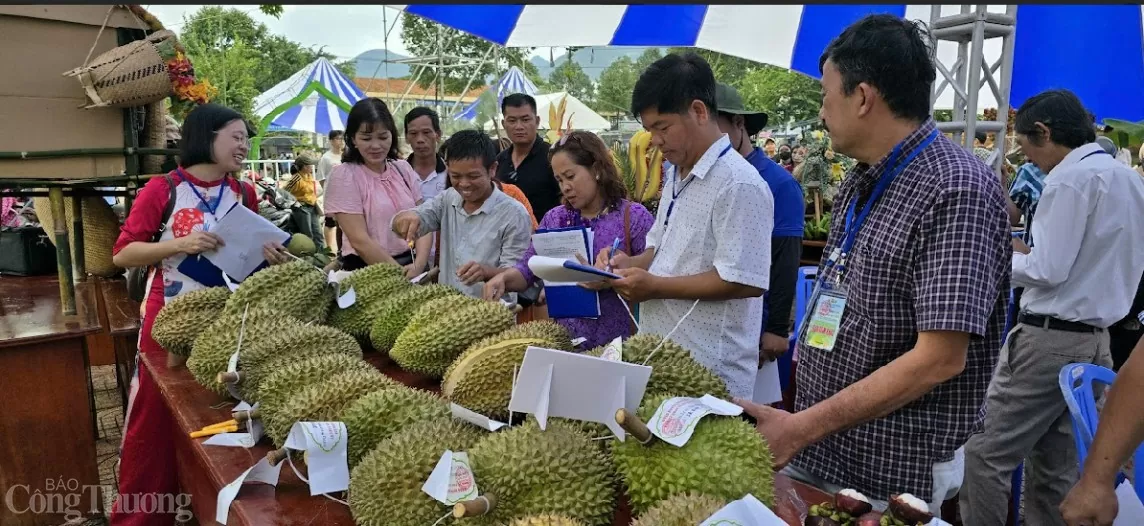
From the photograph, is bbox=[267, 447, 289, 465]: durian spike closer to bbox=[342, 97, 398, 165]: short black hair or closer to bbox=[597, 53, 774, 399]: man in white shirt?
bbox=[597, 53, 774, 399]: man in white shirt

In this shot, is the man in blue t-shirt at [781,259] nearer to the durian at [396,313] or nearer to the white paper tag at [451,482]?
the durian at [396,313]

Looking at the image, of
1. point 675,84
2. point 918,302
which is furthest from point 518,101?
point 918,302

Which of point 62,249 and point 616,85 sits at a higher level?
point 616,85

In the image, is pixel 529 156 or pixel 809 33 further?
pixel 809 33

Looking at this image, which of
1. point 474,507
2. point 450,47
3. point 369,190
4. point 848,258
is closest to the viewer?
point 474,507

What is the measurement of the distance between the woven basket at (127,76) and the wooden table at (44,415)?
4.02 feet

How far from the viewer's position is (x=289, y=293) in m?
2.88

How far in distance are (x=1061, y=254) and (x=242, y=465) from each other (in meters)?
3.38

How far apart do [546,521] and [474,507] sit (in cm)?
14

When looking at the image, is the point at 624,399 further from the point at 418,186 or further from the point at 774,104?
the point at 774,104

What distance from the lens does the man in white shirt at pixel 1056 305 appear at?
128 inches

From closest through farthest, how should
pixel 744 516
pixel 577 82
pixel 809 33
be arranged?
pixel 744 516, pixel 809 33, pixel 577 82

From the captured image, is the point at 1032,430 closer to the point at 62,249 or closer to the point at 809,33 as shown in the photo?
the point at 809,33

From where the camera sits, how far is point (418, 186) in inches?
179
